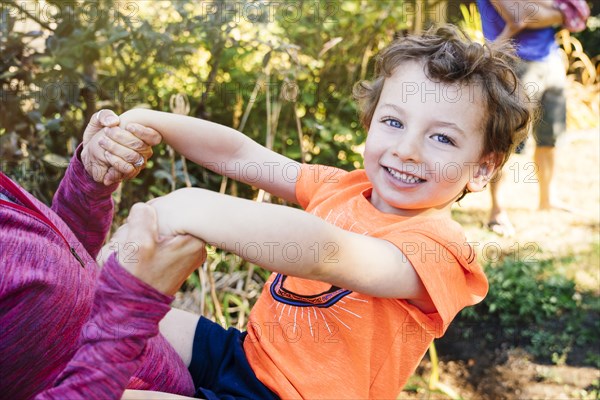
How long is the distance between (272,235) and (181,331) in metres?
0.65

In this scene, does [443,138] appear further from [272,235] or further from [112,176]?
[112,176]

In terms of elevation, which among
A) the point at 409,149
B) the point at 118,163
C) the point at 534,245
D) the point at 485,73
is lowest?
the point at 534,245

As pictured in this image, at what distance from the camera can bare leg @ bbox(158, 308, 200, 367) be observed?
59.0 inches

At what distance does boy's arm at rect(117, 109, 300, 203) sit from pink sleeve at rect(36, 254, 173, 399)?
0.60 meters

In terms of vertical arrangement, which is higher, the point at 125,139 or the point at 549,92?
the point at 549,92

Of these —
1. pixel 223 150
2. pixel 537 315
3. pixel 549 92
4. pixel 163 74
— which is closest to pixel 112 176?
pixel 223 150

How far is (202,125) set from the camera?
1.58 metres

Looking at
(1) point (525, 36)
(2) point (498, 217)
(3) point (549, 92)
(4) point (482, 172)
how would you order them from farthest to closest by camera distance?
(3) point (549, 92), (2) point (498, 217), (1) point (525, 36), (4) point (482, 172)

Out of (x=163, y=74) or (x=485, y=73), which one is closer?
(x=485, y=73)

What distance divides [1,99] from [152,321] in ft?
6.90

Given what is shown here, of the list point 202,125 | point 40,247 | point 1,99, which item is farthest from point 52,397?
point 1,99

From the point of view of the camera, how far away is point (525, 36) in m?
3.98

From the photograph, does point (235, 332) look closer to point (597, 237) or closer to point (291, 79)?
point (291, 79)

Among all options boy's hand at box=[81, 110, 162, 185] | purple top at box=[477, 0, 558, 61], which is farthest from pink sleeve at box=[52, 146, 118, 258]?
purple top at box=[477, 0, 558, 61]
